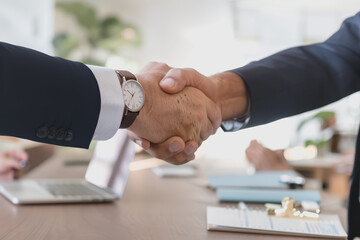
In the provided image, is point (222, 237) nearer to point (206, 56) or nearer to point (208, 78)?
point (208, 78)

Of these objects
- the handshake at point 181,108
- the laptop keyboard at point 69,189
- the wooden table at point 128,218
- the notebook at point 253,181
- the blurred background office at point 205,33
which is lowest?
the blurred background office at point 205,33

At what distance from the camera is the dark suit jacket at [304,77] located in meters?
1.10

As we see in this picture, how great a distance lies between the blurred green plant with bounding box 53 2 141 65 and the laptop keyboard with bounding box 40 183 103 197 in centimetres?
518

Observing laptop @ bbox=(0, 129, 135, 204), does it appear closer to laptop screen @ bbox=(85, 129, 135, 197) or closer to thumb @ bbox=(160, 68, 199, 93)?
laptop screen @ bbox=(85, 129, 135, 197)

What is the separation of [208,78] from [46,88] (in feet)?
1.42

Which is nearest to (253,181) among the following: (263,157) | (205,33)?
(263,157)

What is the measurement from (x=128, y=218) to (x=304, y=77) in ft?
1.71

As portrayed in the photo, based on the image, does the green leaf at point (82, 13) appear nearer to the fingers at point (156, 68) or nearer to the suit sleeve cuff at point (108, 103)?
the fingers at point (156, 68)

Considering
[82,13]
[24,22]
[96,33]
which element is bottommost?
[96,33]

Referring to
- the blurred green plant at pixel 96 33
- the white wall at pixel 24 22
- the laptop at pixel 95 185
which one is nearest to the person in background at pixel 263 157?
the laptop at pixel 95 185

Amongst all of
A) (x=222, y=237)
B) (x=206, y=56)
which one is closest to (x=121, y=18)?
(x=206, y=56)

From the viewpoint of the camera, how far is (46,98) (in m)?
0.73

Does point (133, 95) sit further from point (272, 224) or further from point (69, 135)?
point (272, 224)

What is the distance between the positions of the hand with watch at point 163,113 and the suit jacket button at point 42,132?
161mm
